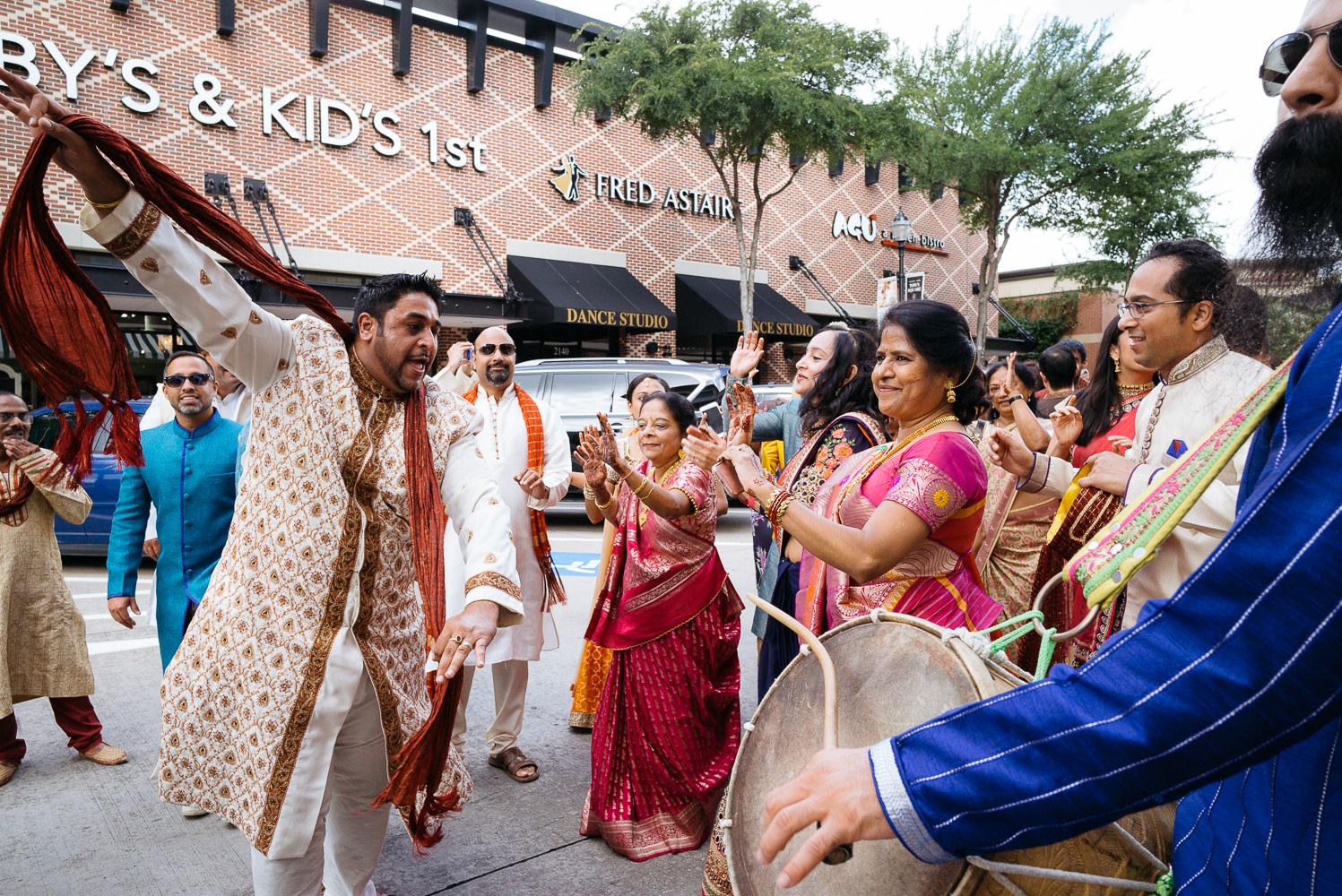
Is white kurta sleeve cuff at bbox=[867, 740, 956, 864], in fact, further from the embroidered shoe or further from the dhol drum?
the embroidered shoe

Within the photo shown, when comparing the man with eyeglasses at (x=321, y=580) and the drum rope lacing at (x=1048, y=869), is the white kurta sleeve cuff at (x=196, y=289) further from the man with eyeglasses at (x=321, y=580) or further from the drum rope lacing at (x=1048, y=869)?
the drum rope lacing at (x=1048, y=869)

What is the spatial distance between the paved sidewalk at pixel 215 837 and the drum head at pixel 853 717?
5.81 feet

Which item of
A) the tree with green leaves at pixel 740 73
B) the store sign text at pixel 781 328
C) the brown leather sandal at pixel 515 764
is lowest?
the brown leather sandal at pixel 515 764

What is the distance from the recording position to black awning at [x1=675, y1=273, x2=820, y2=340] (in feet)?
58.3

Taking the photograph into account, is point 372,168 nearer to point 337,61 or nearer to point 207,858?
point 337,61

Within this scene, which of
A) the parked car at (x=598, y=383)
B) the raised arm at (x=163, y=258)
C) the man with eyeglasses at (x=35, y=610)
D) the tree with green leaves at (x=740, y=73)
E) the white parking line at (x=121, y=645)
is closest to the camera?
the raised arm at (x=163, y=258)

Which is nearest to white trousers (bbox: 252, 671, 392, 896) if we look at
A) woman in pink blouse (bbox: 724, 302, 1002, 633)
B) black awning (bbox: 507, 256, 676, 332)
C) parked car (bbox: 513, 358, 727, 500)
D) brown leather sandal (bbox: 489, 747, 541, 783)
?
brown leather sandal (bbox: 489, 747, 541, 783)

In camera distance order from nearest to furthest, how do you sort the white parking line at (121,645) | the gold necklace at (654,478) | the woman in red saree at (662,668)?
the woman in red saree at (662,668) < the gold necklace at (654,478) < the white parking line at (121,645)

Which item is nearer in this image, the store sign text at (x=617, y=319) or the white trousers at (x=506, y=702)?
the white trousers at (x=506, y=702)

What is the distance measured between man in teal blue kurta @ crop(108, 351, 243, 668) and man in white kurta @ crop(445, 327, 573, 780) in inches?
39.5

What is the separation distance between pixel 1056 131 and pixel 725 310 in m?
7.84

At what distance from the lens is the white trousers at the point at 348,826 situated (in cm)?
222

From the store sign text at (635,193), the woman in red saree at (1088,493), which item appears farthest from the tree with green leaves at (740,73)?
the woman in red saree at (1088,493)

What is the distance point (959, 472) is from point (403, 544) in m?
1.57
